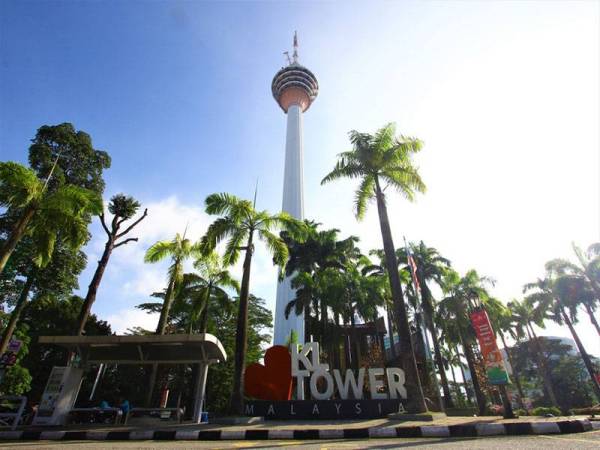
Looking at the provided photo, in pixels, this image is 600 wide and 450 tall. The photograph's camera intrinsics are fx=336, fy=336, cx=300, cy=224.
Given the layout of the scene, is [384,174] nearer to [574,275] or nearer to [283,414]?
[283,414]

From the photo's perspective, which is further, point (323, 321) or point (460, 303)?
point (460, 303)

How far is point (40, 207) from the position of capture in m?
12.7

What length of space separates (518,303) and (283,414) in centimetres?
3893

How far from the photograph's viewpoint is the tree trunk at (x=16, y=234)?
11550 mm

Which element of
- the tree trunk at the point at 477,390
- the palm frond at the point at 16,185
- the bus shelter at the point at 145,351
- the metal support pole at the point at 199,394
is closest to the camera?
the palm frond at the point at 16,185

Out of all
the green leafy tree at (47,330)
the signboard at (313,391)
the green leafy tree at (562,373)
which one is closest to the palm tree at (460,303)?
the signboard at (313,391)

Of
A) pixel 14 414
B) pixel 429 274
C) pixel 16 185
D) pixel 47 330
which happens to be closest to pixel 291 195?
pixel 429 274

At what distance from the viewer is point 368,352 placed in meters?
34.5

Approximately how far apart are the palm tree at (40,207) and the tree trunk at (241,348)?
273 inches

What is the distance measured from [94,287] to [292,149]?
50.5m

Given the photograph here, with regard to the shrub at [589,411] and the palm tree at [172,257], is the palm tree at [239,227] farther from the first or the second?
the shrub at [589,411]

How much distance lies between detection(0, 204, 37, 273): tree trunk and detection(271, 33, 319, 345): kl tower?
2932 cm

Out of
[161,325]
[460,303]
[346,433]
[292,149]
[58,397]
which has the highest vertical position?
[292,149]

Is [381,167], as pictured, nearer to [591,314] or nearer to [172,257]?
[172,257]
